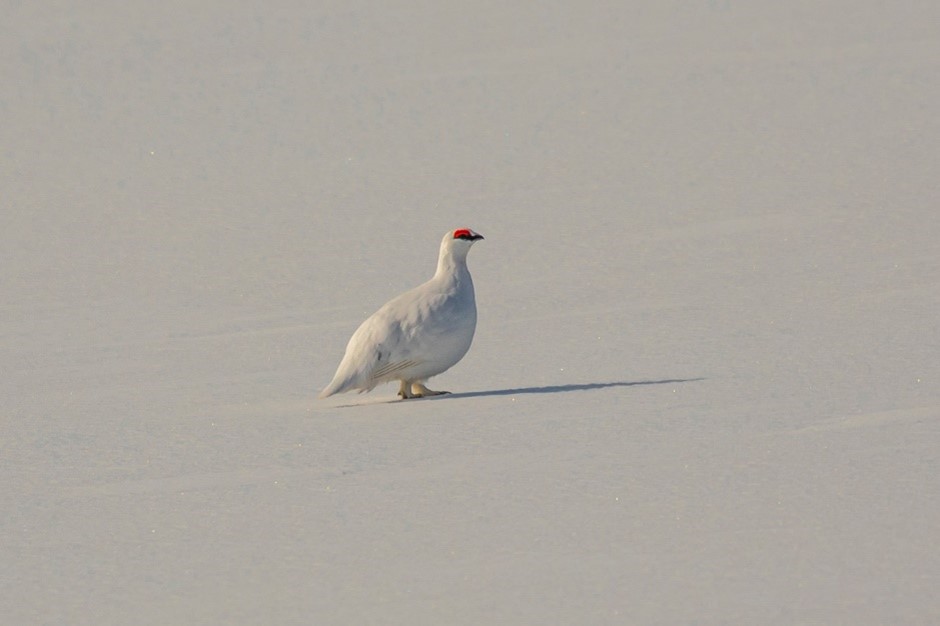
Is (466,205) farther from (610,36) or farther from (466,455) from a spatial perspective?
(466,455)

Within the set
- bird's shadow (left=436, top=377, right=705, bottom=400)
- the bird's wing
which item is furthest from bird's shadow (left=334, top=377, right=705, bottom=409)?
the bird's wing

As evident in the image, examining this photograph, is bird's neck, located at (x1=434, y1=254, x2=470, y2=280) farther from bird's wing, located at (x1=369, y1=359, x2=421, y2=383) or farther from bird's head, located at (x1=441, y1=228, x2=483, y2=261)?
bird's wing, located at (x1=369, y1=359, x2=421, y2=383)

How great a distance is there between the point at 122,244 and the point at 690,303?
410 cm

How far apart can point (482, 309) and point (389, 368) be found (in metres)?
2.22

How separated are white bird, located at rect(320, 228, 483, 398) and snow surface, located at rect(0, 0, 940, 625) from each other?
8.9 inches

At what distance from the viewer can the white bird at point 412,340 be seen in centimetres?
672

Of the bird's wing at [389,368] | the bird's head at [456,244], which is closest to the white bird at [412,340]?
the bird's wing at [389,368]

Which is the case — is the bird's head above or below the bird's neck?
above

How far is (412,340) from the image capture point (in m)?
6.71

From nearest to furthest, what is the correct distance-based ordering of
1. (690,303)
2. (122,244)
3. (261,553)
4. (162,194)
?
(261,553) < (690,303) < (122,244) < (162,194)

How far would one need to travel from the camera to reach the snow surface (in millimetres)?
4523

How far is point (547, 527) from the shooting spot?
4.80 metres

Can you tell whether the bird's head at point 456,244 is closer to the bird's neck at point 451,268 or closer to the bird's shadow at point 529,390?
the bird's neck at point 451,268

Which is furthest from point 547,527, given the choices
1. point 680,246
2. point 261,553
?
point 680,246
